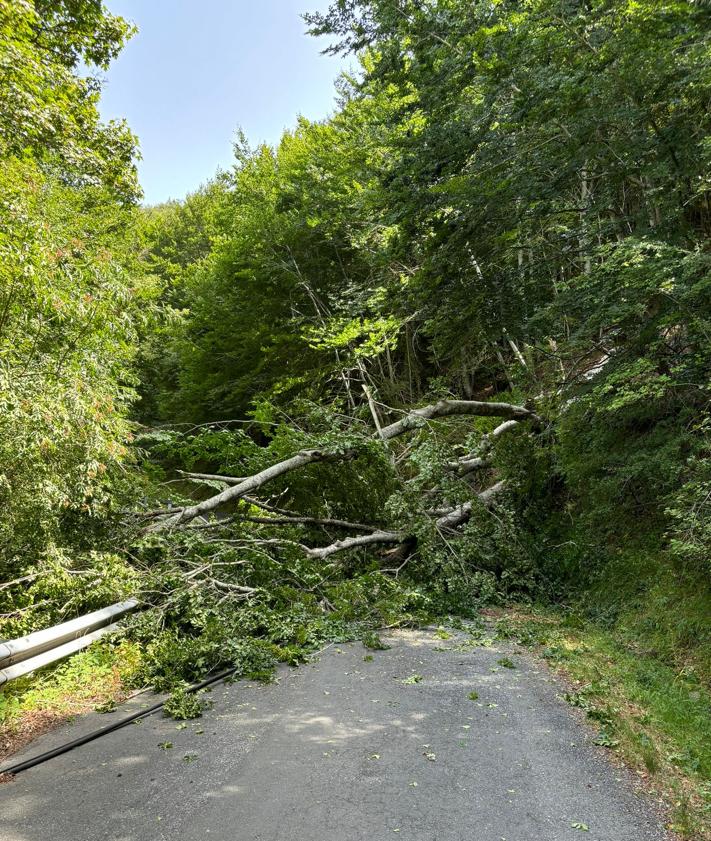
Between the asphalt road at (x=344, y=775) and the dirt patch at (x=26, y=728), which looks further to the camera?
the dirt patch at (x=26, y=728)

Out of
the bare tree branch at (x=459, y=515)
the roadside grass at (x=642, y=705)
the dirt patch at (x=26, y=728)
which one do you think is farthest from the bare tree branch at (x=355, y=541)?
the dirt patch at (x=26, y=728)

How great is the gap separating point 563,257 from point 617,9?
10.4 ft

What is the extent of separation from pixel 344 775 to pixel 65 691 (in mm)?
2763

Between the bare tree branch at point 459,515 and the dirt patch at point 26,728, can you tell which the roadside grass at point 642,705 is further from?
the dirt patch at point 26,728

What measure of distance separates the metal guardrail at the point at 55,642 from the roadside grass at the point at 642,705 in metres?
4.46

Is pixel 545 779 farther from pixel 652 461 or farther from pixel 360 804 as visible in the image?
pixel 652 461

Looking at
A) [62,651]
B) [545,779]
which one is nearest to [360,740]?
[545,779]

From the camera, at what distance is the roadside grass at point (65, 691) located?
4219 millimetres

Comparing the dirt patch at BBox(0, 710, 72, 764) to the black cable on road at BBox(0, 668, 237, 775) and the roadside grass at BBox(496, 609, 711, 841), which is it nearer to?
the black cable on road at BBox(0, 668, 237, 775)

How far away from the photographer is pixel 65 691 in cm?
478

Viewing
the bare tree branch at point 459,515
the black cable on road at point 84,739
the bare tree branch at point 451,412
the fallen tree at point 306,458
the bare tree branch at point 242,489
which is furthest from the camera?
the bare tree branch at point 451,412

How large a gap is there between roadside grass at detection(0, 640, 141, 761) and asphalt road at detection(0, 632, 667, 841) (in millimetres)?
207

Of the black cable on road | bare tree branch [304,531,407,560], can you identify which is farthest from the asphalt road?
bare tree branch [304,531,407,560]

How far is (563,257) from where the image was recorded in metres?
8.34
